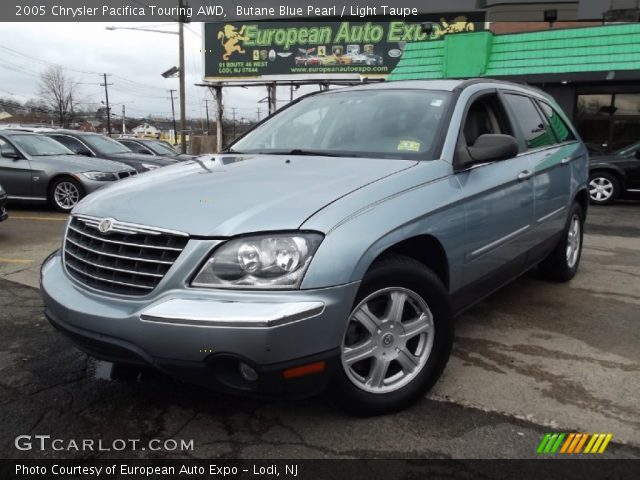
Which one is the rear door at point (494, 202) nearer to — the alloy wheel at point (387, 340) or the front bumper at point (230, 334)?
the alloy wheel at point (387, 340)

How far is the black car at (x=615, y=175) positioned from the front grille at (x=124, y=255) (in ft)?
35.4

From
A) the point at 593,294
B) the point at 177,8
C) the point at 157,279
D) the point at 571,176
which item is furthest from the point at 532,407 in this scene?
the point at 177,8

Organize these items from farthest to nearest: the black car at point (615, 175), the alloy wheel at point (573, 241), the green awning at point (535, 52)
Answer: the green awning at point (535, 52)
the black car at point (615, 175)
the alloy wheel at point (573, 241)

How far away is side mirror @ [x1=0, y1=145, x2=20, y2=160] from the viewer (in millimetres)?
9828

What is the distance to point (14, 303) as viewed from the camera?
4.51 m

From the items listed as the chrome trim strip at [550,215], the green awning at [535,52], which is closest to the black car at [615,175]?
the green awning at [535,52]

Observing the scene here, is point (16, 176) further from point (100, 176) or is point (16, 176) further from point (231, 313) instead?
point (231, 313)

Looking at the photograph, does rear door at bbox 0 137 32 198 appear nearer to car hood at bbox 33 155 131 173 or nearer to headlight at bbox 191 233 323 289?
car hood at bbox 33 155 131 173

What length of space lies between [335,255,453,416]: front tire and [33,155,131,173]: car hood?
8.42m

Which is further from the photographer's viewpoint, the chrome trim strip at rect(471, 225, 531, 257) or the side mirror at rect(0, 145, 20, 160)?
the side mirror at rect(0, 145, 20, 160)

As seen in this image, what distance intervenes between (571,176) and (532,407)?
A: 2.76 metres

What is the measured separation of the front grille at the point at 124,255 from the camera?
92.6 inches

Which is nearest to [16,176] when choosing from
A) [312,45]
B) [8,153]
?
[8,153]

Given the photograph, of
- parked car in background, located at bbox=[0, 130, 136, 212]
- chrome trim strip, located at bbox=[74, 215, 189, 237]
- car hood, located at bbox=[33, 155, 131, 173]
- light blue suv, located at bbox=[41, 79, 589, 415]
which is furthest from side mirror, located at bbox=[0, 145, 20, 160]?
chrome trim strip, located at bbox=[74, 215, 189, 237]
